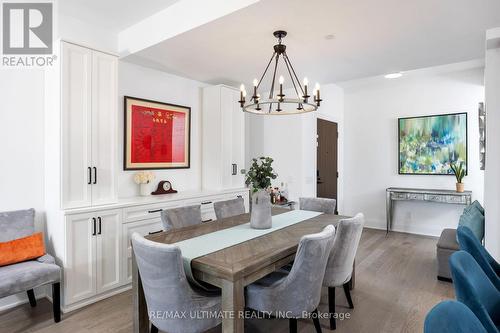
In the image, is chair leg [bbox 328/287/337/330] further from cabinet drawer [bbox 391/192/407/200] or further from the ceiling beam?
cabinet drawer [bbox 391/192/407/200]

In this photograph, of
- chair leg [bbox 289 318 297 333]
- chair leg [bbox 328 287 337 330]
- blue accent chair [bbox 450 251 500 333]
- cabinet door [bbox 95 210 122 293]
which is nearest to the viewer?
blue accent chair [bbox 450 251 500 333]

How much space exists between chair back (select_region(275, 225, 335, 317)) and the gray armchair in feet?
6.12

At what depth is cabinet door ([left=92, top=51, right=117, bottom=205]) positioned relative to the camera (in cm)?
286

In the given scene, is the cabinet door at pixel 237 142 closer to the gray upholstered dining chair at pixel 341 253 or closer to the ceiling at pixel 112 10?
the ceiling at pixel 112 10

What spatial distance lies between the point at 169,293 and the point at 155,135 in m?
2.44

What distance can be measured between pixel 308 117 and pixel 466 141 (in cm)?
258

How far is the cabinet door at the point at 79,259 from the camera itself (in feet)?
8.56

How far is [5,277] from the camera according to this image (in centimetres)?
219

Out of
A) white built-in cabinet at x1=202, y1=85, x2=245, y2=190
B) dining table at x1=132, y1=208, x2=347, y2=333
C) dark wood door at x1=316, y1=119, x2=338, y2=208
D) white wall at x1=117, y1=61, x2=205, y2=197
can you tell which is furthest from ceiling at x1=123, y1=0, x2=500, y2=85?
dining table at x1=132, y1=208, x2=347, y2=333

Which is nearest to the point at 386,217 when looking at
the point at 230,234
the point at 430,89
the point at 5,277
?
the point at 430,89

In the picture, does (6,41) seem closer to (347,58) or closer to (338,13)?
(338,13)

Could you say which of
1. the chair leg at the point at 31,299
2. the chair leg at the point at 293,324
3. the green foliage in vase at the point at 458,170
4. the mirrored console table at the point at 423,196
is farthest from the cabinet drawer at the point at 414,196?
the chair leg at the point at 31,299

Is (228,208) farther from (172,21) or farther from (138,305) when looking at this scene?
(172,21)

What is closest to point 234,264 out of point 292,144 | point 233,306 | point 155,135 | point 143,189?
point 233,306
